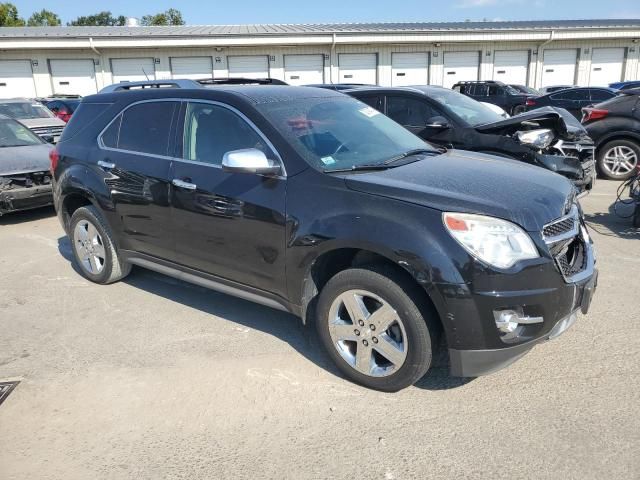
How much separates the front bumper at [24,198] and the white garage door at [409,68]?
23627mm

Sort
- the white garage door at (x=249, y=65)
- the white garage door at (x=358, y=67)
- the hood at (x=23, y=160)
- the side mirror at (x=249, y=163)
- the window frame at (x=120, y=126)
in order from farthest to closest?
1. the white garage door at (x=358, y=67)
2. the white garage door at (x=249, y=65)
3. the hood at (x=23, y=160)
4. the window frame at (x=120, y=126)
5. the side mirror at (x=249, y=163)

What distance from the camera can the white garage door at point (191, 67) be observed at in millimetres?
27297

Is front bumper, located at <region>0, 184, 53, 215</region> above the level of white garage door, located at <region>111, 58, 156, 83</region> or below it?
below

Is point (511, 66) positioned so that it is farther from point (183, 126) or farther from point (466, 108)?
point (183, 126)

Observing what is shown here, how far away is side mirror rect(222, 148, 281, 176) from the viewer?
326 centimetres

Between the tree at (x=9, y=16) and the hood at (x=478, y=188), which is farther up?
the tree at (x=9, y=16)

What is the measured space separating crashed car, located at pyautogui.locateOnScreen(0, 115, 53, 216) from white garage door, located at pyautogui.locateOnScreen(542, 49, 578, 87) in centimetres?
2815

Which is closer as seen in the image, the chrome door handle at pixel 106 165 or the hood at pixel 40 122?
the chrome door handle at pixel 106 165

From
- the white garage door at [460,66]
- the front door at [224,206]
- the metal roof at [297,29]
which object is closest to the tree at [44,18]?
the metal roof at [297,29]

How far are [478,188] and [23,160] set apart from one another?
7.11 meters

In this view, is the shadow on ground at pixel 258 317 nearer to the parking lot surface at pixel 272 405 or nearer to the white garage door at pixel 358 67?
the parking lot surface at pixel 272 405

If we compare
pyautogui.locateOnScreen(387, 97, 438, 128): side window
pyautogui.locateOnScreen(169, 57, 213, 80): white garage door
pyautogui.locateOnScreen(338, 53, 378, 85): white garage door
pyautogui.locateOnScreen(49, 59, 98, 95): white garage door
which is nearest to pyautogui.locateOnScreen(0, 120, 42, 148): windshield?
pyautogui.locateOnScreen(387, 97, 438, 128): side window

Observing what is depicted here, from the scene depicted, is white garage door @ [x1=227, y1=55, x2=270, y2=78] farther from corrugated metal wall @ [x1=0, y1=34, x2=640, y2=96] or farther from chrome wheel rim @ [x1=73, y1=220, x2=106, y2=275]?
chrome wheel rim @ [x1=73, y1=220, x2=106, y2=275]

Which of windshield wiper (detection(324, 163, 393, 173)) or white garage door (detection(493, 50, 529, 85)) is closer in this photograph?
windshield wiper (detection(324, 163, 393, 173))
